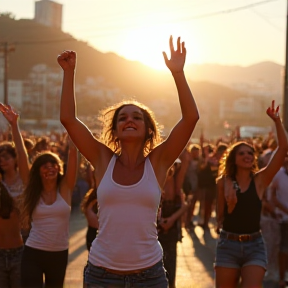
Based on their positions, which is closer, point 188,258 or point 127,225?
point 127,225

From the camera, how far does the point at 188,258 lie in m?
10.9

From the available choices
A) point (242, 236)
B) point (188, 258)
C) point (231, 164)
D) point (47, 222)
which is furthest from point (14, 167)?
point (188, 258)

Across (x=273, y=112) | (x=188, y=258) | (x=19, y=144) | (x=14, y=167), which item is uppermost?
(x=273, y=112)

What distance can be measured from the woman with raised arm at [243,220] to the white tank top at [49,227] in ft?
4.07

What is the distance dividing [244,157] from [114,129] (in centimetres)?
246

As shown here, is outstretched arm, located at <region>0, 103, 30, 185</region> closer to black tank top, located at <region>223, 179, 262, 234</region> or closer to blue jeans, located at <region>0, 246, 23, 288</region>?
blue jeans, located at <region>0, 246, 23, 288</region>

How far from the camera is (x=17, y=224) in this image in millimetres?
6516

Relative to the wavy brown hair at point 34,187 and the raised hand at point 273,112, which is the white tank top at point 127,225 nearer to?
the wavy brown hair at point 34,187

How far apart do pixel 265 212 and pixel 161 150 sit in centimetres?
570

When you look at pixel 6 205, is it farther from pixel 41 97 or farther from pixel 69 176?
pixel 41 97

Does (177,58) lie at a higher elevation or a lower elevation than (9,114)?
higher

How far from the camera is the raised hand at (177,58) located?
4219 millimetres

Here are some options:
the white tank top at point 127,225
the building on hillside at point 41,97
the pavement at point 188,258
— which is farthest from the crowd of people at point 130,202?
the building on hillside at point 41,97

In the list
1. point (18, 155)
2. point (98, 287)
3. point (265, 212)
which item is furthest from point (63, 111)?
point (265, 212)
